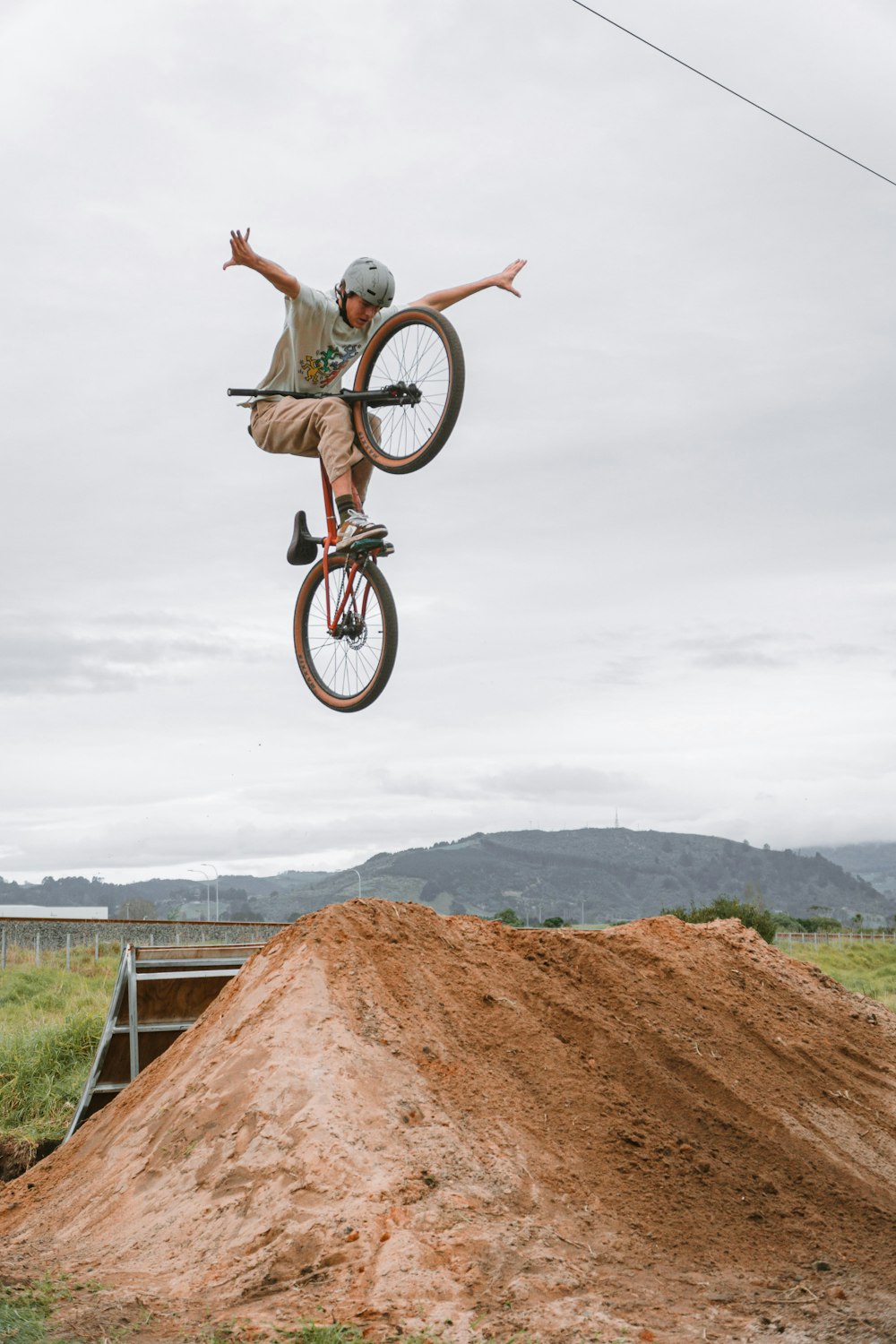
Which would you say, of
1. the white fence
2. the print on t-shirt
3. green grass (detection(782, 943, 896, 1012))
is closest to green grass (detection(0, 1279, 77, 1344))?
the print on t-shirt

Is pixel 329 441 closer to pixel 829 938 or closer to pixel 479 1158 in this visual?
pixel 479 1158

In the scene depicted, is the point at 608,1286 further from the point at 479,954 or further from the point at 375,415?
the point at 375,415

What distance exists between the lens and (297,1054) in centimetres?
944

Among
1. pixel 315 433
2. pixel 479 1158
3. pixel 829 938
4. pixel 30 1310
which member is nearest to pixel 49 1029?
pixel 479 1158

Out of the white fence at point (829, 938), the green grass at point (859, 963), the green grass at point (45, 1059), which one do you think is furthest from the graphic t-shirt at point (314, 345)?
the white fence at point (829, 938)

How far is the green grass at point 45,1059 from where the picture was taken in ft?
52.9

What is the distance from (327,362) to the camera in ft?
32.3

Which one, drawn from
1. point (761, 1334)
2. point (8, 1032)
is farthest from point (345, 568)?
point (8, 1032)

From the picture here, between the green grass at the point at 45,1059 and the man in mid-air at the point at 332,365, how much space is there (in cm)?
994

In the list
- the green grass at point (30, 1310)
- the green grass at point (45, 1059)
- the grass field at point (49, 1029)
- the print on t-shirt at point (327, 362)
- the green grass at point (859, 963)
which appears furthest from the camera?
the green grass at point (859, 963)

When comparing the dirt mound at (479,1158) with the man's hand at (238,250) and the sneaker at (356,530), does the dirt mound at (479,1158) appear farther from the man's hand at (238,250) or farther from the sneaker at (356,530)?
the man's hand at (238,250)

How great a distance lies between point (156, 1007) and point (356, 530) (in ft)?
22.1

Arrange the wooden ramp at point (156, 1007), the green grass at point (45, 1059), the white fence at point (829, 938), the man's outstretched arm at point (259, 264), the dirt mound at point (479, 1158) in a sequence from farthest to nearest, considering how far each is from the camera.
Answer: the white fence at point (829, 938) → the green grass at point (45, 1059) → the wooden ramp at point (156, 1007) → the man's outstretched arm at point (259, 264) → the dirt mound at point (479, 1158)

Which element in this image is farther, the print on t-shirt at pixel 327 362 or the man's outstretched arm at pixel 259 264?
the print on t-shirt at pixel 327 362
